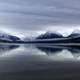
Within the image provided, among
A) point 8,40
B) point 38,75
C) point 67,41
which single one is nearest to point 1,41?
point 8,40

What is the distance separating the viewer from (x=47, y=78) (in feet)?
53.7

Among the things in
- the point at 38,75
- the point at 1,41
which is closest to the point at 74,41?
the point at 1,41

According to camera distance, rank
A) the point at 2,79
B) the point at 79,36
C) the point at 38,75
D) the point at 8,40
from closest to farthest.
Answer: the point at 2,79 < the point at 38,75 < the point at 79,36 < the point at 8,40

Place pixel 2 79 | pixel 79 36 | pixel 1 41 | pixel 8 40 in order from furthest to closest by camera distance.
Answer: pixel 8 40 < pixel 1 41 < pixel 79 36 < pixel 2 79

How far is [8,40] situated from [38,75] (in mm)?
127163

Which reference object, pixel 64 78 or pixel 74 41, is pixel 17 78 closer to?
pixel 64 78

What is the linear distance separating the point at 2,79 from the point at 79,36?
9269cm

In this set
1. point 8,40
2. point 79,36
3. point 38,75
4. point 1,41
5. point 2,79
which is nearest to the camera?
point 2,79

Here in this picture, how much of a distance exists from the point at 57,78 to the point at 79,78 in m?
1.47

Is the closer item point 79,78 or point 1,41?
point 79,78

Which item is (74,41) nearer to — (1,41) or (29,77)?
(1,41)

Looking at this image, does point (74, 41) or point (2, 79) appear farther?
point (74, 41)

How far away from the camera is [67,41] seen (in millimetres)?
109250

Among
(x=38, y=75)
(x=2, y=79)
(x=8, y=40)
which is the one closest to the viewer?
(x=2, y=79)
